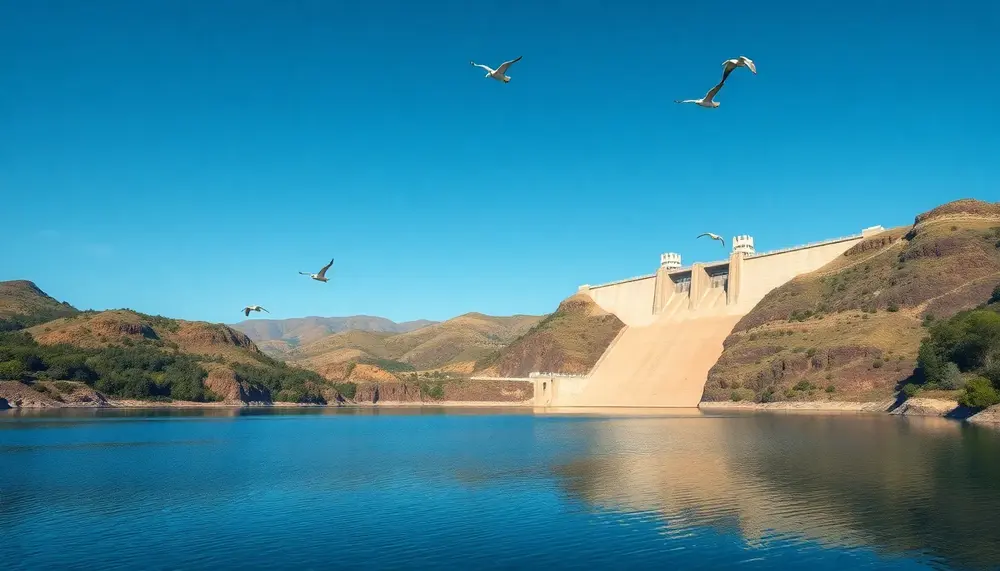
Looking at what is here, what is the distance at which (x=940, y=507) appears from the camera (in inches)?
1053

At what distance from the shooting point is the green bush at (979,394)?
59.9 meters

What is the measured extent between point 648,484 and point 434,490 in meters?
9.04

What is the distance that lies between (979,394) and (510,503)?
48.5m

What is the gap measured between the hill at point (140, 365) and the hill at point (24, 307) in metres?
2.03

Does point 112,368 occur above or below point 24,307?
below

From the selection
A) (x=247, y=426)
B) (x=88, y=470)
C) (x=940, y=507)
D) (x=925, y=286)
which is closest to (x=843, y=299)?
(x=925, y=286)

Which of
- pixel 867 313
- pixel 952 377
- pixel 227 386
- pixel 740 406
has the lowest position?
pixel 740 406

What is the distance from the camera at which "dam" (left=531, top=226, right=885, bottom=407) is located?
120562mm

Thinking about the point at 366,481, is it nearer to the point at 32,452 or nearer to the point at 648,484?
the point at 648,484

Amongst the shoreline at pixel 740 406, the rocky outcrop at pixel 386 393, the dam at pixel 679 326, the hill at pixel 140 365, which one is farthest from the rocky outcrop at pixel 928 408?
the hill at pixel 140 365

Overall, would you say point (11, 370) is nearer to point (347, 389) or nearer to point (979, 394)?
point (347, 389)

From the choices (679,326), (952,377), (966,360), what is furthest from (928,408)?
(679,326)

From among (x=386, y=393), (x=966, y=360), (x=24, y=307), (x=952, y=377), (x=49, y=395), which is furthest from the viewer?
(x=24, y=307)

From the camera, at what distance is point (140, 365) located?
→ 11238 cm
